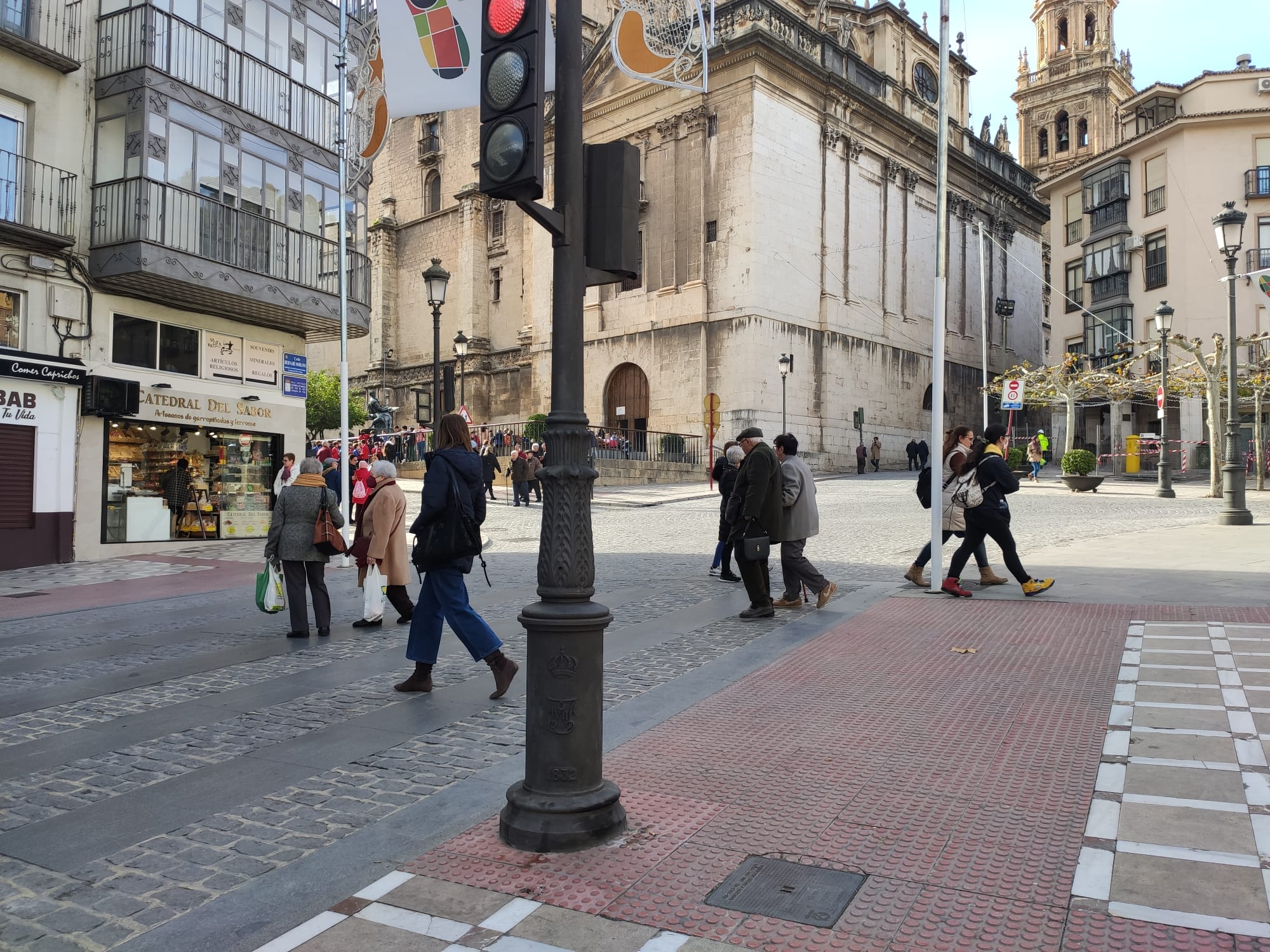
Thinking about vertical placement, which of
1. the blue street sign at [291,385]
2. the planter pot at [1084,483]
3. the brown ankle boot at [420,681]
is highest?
the blue street sign at [291,385]

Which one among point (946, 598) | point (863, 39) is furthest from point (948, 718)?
point (863, 39)

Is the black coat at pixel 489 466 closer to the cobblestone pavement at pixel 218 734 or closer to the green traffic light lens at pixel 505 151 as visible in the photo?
the cobblestone pavement at pixel 218 734

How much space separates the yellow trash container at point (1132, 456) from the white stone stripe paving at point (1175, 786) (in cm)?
3137

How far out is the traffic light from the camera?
384cm

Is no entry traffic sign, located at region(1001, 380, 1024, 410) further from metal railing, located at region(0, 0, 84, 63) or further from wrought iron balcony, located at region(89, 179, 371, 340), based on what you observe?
metal railing, located at region(0, 0, 84, 63)

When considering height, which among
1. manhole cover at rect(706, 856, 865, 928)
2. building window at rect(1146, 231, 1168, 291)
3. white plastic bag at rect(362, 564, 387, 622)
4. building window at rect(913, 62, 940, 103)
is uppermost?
building window at rect(913, 62, 940, 103)

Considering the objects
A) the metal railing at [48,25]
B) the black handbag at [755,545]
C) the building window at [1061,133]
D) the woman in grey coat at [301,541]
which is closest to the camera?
the woman in grey coat at [301,541]

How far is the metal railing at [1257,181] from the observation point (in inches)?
1603

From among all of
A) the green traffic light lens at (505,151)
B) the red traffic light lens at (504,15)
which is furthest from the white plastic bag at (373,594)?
the red traffic light lens at (504,15)

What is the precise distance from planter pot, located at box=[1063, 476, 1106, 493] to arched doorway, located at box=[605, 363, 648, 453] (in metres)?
17.9

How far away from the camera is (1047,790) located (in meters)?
4.56

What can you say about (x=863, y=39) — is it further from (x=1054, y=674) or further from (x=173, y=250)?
(x=1054, y=674)

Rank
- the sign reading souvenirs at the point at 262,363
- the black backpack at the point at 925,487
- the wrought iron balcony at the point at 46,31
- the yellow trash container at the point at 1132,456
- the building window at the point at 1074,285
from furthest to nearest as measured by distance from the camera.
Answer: the building window at the point at 1074,285
the yellow trash container at the point at 1132,456
the sign reading souvenirs at the point at 262,363
the wrought iron balcony at the point at 46,31
the black backpack at the point at 925,487

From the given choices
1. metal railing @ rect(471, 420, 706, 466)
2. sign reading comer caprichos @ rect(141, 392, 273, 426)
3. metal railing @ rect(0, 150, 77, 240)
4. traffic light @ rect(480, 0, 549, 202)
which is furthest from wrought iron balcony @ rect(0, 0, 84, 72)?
metal railing @ rect(471, 420, 706, 466)
